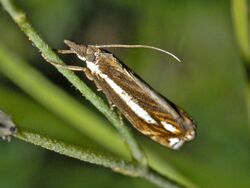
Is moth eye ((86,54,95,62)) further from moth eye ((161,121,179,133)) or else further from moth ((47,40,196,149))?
moth eye ((161,121,179,133))

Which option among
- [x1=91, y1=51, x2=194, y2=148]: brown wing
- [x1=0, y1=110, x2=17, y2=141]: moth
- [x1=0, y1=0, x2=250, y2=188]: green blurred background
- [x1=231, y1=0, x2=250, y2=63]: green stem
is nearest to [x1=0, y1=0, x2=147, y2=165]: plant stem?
[x1=91, y1=51, x2=194, y2=148]: brown wing

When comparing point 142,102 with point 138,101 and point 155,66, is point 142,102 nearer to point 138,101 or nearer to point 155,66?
point 138,101

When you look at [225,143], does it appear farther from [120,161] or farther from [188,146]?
[120,161]

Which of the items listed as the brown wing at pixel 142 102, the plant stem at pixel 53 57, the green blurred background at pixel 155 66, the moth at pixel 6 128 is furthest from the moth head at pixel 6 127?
the green blurred background at pixel 155 66

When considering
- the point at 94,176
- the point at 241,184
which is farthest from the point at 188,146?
the point at 241,184

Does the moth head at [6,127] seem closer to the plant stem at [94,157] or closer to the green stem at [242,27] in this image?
the plant stem at [94,157]

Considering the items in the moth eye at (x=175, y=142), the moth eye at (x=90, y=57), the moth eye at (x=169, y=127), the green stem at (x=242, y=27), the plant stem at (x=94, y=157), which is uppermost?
the green stem at (x=242, y=27)
